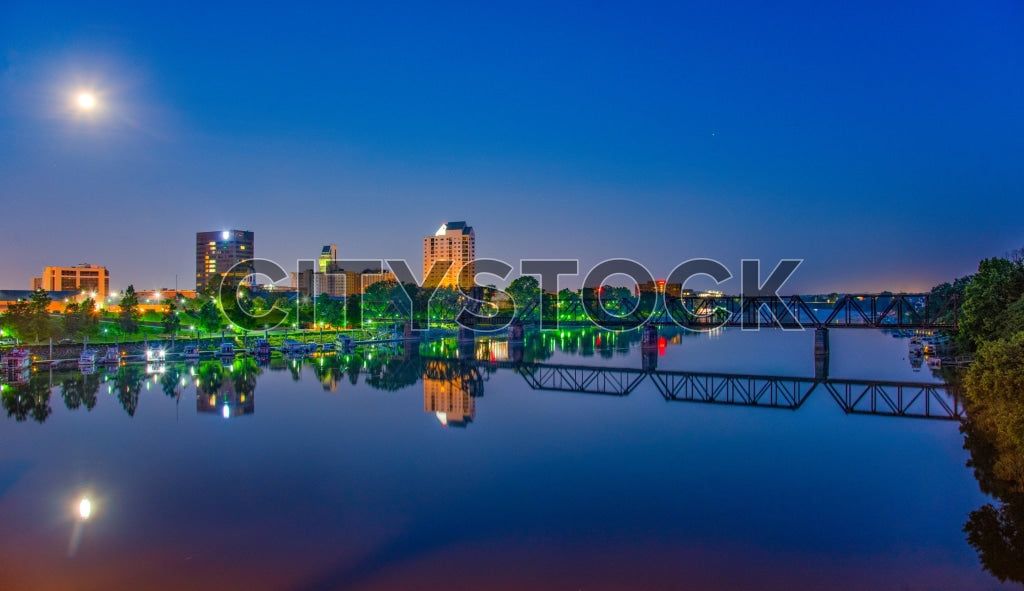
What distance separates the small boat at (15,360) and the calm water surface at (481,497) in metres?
16.7

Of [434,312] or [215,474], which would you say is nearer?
Result: [215,474]

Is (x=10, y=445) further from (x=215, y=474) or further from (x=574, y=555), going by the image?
(x=574, y=555)

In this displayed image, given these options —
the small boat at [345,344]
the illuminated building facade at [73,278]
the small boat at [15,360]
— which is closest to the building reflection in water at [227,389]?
the small boat at [15,360]

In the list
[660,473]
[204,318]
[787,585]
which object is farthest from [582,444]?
[204,318]

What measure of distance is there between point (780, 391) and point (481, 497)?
32504mm

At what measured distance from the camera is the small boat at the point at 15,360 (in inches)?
2272

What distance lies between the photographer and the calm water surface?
1648cm

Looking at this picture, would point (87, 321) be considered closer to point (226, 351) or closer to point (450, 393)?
point (226, 351)

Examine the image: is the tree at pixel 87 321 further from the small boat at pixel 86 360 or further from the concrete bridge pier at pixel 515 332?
the concrete bridge pier at pixel 515 332

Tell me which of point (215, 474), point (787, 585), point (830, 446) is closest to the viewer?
point (787, 585)

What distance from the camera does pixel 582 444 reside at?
1243 inches

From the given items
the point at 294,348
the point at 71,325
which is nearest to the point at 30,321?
the point at 71,325

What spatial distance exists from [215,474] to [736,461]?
21.7 metres

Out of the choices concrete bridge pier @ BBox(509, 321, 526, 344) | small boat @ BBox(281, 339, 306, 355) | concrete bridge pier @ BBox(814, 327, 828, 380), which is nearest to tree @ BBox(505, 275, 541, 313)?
concrete bridge pier @ BBox(509, 321, 526, 344)
